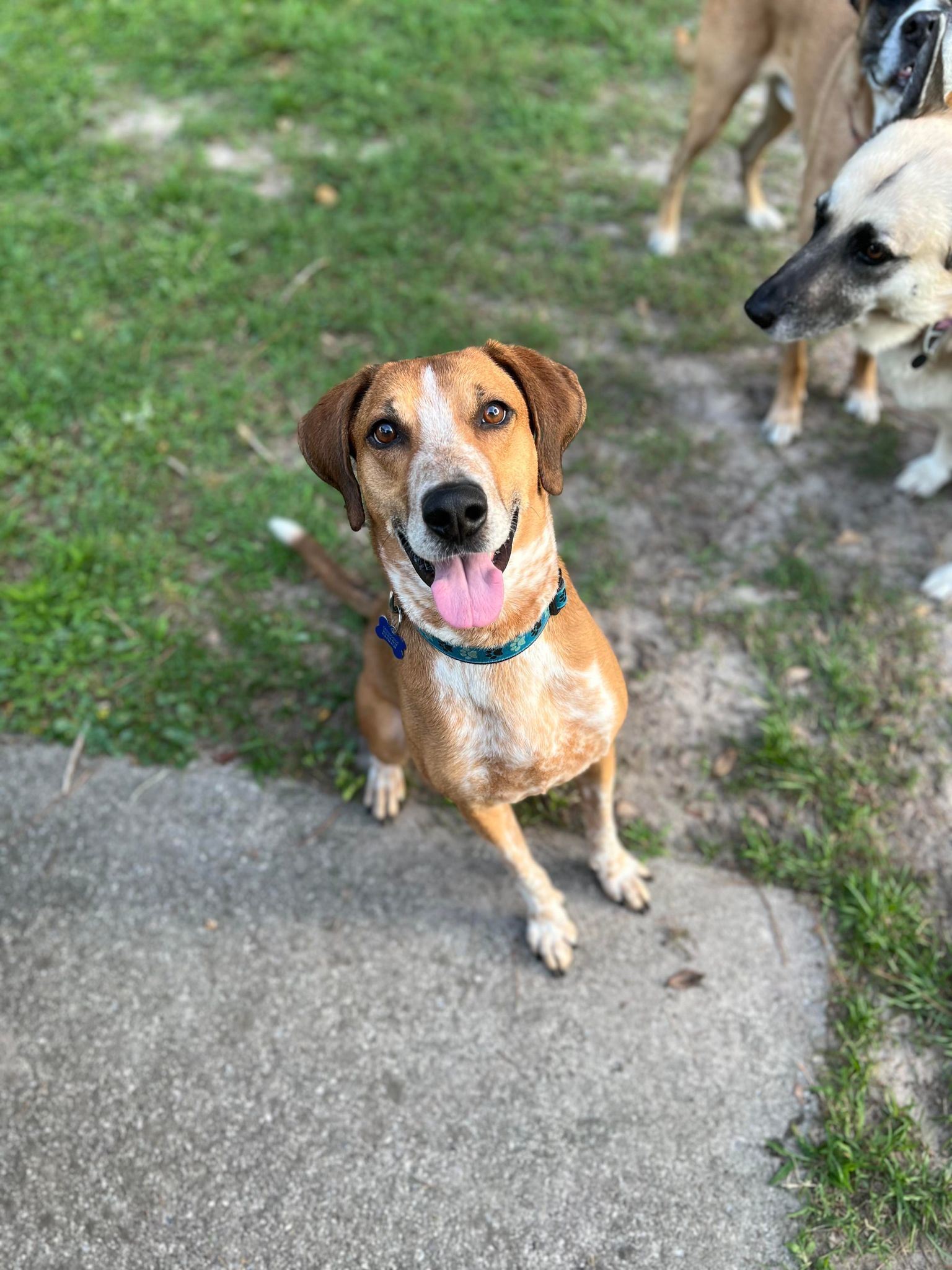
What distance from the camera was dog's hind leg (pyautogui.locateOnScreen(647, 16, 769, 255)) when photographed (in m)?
4.44

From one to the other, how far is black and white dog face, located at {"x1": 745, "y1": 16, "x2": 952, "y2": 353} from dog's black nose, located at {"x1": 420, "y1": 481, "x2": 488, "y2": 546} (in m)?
1.89

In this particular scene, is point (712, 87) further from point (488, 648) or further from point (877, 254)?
point (488, 648)

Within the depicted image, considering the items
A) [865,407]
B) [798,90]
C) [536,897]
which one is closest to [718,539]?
[865,407]

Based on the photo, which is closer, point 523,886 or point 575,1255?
point 575,1255

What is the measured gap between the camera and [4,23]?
6.86 m

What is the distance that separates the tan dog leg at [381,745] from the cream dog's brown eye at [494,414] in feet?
3.50

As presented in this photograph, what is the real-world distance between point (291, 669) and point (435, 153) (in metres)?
3.86

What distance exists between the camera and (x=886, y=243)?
3.13m

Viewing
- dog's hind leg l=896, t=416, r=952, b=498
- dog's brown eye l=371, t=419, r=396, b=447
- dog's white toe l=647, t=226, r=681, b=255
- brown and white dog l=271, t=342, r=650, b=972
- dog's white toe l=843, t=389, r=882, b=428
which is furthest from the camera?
dog's white toe l=647, t=226, r=681, b=255

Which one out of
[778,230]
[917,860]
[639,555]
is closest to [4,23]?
[778,230]

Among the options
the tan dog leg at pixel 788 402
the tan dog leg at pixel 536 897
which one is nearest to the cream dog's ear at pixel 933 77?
the tan dog leg at pixel 788 402

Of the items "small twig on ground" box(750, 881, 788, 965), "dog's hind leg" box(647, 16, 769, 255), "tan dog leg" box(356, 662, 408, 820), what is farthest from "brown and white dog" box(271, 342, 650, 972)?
"dog's hind leg" box(647, 16, 769, 255)

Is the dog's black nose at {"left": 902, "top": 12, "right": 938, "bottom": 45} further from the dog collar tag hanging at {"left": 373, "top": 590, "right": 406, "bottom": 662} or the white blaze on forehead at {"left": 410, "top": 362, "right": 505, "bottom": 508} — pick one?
the dog collar tag hanging at {"left": 373, "top": 590, "right": 406, "bottom": 662}

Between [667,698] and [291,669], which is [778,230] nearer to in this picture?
[667,698]
